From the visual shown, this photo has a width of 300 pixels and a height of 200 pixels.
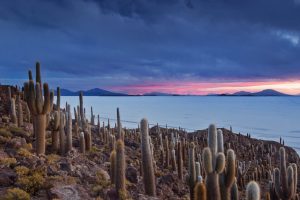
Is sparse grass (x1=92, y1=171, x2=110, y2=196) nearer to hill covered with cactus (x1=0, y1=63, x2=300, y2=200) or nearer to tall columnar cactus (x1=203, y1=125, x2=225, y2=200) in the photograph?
hill covered with cactus (x1=0, y1=63, x2=300, y2=200)

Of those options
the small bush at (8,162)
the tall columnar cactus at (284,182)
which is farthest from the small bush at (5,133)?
the tall columnar cactus at (284,182)

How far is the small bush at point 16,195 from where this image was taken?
10.1m

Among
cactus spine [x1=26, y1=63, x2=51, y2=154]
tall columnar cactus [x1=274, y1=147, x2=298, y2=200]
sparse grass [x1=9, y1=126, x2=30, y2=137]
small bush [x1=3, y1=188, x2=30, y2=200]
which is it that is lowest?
tall columnar cactus [x1=274, y1=147, x2=298, y2=200]

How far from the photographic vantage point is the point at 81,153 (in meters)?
19.1

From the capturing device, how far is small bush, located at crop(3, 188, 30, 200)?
10.1m

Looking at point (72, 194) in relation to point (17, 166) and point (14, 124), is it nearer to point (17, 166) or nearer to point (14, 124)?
point (17, 166)

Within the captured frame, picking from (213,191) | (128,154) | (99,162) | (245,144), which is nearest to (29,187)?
(213,191)

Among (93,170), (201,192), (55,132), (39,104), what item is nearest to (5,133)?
(55,132)

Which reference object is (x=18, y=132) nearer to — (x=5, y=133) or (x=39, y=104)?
(x=5, y=133)

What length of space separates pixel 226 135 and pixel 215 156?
4915cm

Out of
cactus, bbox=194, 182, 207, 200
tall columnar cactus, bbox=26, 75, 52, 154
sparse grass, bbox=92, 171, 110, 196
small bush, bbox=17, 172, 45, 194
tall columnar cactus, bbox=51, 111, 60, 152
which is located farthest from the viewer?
tall columnar cactus, bbox=51, 111, 60, 152

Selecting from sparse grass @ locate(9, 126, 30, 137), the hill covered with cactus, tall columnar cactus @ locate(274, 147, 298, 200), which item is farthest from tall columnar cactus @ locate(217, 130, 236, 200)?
sparse grass @ locate(9, 126, 30, 137)

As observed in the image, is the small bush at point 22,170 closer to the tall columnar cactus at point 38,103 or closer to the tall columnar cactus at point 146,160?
the tall columnar cactus at point 38,103

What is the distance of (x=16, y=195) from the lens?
10281mm
